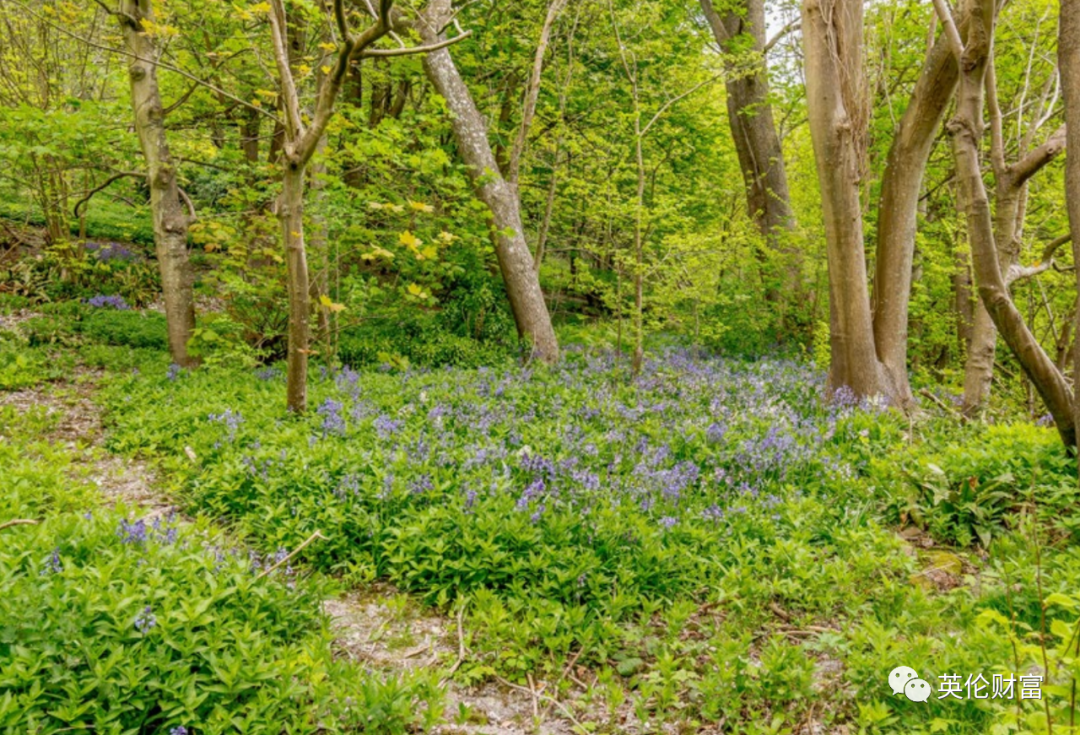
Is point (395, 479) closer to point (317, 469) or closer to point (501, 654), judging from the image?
point (317, 469)

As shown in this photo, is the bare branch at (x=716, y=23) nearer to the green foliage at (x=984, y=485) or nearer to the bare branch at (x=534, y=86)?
the bare branch at (x=534, y=86)

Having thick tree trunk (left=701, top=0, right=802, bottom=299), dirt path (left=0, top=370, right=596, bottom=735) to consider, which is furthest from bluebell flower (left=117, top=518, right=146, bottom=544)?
thick tree trunk (left=701, top=0, right=802, bottom=299)

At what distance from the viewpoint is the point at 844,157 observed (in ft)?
21.9

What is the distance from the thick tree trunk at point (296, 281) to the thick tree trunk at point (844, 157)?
5240mm

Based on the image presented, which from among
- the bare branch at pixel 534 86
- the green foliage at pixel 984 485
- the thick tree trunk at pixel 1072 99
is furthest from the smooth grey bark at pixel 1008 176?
the bare branch at pixel 534 86

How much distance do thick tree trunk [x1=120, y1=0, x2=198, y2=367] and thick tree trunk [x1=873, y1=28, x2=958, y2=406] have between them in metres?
8.22

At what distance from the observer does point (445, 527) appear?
12.4ft

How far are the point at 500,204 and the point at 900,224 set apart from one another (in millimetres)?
5181

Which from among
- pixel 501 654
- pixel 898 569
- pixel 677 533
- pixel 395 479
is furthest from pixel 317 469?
pixel 898 569

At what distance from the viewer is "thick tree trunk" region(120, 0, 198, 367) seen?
753 cm

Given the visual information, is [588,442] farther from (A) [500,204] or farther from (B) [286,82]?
(A) [500,204]

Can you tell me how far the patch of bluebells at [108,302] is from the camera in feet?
35.4

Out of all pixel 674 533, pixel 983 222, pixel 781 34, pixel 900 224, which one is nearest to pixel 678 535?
pixel 674 533

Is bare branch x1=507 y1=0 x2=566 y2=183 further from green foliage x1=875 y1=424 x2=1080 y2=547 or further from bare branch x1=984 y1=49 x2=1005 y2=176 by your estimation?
green foliage x1=875 y1=424 x2=1080 y2=547
